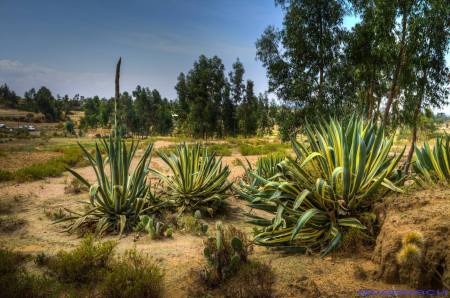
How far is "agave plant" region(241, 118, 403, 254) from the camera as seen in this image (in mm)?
3170

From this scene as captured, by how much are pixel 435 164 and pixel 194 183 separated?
4.15 metres

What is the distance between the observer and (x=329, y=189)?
10.5 ft

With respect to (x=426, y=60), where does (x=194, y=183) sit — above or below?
below

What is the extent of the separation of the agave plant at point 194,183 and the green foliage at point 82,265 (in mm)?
2767

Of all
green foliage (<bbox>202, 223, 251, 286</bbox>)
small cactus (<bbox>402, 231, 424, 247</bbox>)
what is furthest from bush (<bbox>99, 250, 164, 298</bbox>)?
small cactus (<bbox>402, 231, 424, 247</bbox>)

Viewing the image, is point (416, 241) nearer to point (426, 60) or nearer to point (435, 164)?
point (435, 164)

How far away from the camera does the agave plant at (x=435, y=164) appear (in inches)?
149

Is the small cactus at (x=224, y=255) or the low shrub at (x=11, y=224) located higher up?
the small cactus at (x=224, y=255)

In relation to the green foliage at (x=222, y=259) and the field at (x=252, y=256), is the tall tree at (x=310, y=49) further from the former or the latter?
the green foliage at (x=222, y=259)

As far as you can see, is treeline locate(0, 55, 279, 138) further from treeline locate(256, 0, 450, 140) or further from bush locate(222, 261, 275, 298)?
bush locate(222, 261, 275, 298)

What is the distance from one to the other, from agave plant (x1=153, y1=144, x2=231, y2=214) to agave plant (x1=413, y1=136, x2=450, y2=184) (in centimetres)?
357

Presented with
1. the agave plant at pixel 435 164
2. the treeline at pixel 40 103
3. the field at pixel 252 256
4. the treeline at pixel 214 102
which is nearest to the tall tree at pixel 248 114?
the treeline at pixel 214 102

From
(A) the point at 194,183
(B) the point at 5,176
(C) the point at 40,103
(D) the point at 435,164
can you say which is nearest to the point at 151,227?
(A) the point at 194,183

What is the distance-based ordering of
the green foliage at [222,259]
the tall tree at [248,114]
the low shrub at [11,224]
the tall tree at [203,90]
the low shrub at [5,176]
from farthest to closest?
the tall tree at [248,114] → the tall tree at [203,90] → the low shrub at [5,176] → the low shrub at [11,224] → the green foliage at [222,259]
